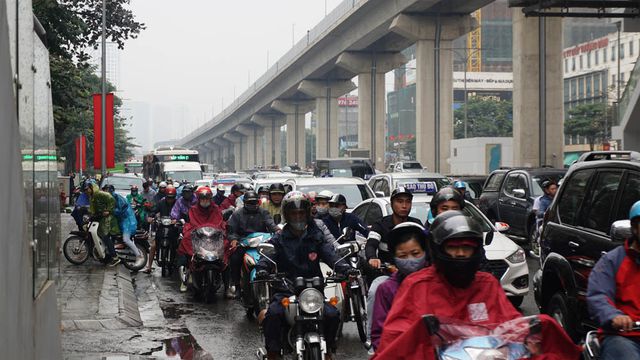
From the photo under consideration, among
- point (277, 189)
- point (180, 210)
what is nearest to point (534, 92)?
point (180, 210)

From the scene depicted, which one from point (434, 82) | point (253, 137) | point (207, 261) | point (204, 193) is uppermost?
point (434, 82)

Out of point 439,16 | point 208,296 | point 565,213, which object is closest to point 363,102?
point 439,16

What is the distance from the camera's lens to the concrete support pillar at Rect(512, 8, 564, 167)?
4106cm

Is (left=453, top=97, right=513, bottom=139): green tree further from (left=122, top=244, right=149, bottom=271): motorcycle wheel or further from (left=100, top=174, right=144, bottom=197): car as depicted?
(left=122, top=244, right=149, bottom=271): motorcycle wheel

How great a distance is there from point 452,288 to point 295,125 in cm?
9382

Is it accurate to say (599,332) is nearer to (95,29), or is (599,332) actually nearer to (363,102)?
(95,29)

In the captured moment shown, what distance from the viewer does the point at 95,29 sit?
2331 cm

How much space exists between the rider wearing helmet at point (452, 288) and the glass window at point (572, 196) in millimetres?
→ 3930

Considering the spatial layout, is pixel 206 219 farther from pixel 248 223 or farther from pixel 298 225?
pixel 298 225

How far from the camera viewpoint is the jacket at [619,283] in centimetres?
533

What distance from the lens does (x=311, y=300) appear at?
6859 mm

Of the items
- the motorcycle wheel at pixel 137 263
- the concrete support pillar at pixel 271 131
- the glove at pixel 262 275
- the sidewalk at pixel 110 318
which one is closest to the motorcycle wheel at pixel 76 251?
the motorcycle wheel at pixel 137 263

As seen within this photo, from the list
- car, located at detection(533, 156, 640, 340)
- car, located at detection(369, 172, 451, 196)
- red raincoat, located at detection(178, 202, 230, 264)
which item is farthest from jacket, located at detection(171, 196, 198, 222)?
car, located at detection(533, 156, 640, 340)

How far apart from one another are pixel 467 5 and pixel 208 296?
1516 inches
